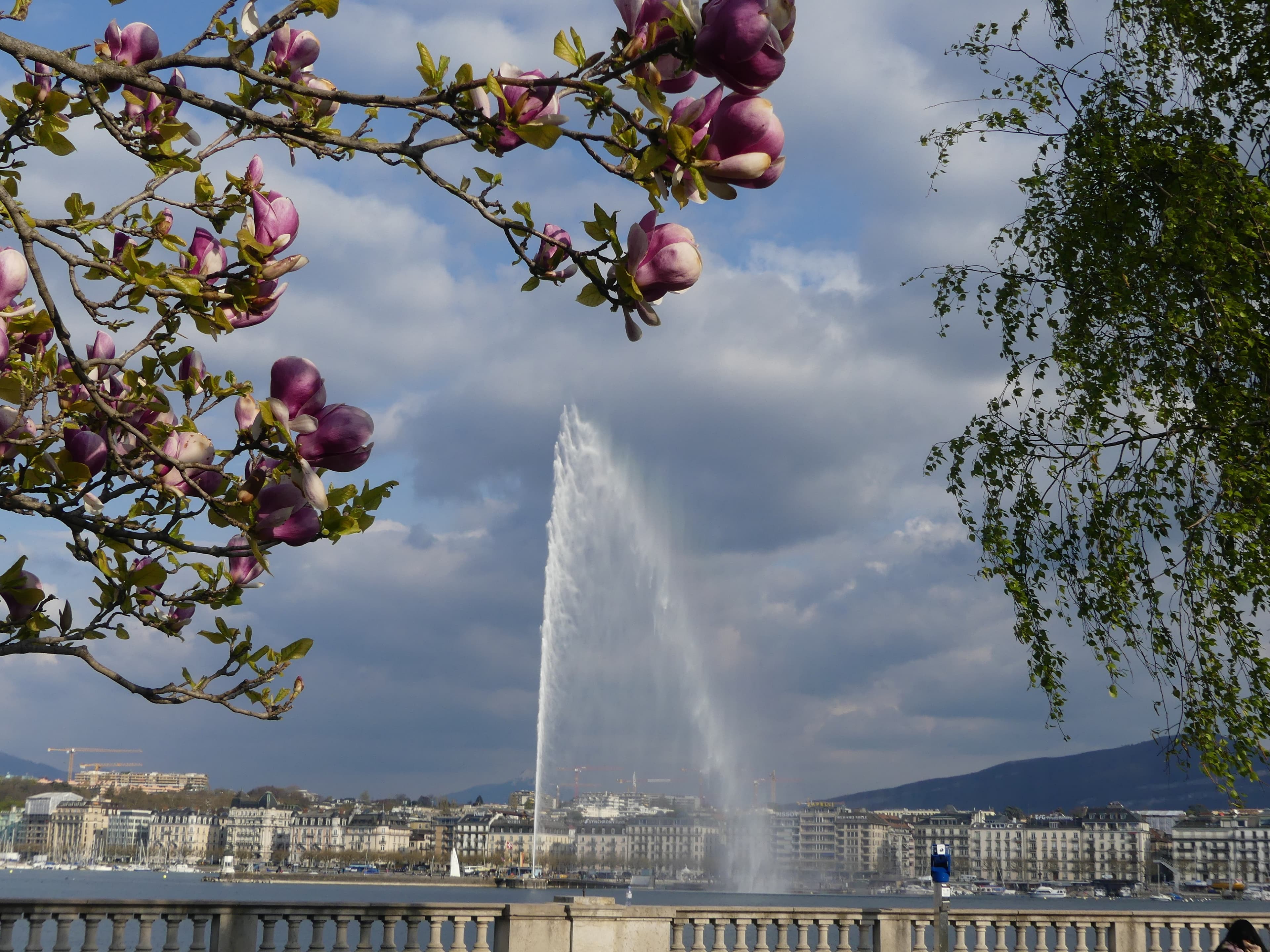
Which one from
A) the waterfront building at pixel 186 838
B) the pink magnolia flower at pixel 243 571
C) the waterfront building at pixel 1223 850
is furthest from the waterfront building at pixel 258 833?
the pink magnolia flower at pixel 243 571

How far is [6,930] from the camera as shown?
10.6 m

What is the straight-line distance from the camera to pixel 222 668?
12.0ft

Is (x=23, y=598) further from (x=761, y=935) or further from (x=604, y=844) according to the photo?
(x=604, y=844)

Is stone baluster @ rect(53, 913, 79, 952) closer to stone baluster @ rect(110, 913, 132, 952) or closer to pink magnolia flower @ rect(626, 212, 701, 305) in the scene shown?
stone baluster @ rect(110, 913, 132, 952)

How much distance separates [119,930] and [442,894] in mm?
103636

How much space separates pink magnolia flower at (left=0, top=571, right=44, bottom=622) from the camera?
338 centimetres

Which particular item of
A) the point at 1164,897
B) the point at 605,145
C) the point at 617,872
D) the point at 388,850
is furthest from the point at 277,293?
the point at 388,850

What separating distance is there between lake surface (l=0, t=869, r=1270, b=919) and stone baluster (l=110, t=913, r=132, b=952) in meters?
71.2

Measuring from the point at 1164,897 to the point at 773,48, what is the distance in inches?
6548

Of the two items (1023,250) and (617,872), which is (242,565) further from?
(617,872)

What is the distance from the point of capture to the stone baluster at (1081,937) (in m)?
14.2

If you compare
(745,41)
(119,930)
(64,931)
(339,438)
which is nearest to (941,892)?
(119,930)

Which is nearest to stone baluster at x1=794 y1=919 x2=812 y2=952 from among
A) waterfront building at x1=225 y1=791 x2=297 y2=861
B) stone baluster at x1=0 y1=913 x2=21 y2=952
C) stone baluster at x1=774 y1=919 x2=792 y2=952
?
stone baluster at x1=774 y1=919 x2=792 y2=952

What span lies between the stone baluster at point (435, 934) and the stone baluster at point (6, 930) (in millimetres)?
3865
